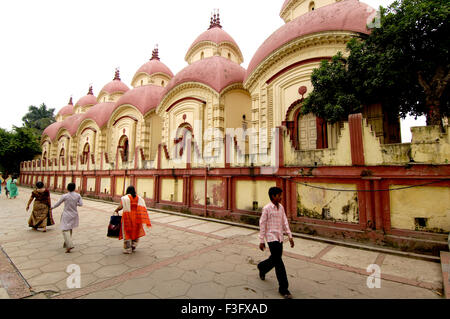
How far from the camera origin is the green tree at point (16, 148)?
29406mm

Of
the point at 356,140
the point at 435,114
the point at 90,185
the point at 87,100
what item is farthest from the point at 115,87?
the point at 435,114

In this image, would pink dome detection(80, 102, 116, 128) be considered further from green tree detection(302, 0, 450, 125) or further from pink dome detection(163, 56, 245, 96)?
green tree detection(302, 0, 450, 125)

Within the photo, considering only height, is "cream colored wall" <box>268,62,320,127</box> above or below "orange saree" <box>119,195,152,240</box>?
above

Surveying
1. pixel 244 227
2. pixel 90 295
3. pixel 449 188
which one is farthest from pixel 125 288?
pixel 449 188

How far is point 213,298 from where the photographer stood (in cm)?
316

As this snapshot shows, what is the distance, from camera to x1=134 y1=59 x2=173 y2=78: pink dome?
71.3 feet

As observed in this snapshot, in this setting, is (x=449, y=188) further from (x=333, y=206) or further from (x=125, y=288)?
(x=125, y=288)

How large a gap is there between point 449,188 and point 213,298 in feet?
17.4

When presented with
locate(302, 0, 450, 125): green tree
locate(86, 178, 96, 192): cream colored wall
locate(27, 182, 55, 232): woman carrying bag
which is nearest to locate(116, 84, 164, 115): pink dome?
locate(86, 178, 96, 192): cream colored wall

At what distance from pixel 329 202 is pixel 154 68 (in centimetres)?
2055

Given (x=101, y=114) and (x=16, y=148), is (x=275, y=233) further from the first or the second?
(x=16, y=148)

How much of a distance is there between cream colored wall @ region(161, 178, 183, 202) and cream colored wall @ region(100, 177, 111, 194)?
5.26 metres

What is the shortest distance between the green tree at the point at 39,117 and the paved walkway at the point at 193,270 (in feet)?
161

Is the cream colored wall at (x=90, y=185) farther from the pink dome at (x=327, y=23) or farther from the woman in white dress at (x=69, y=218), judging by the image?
the pink dome at (x=327, y=23)
